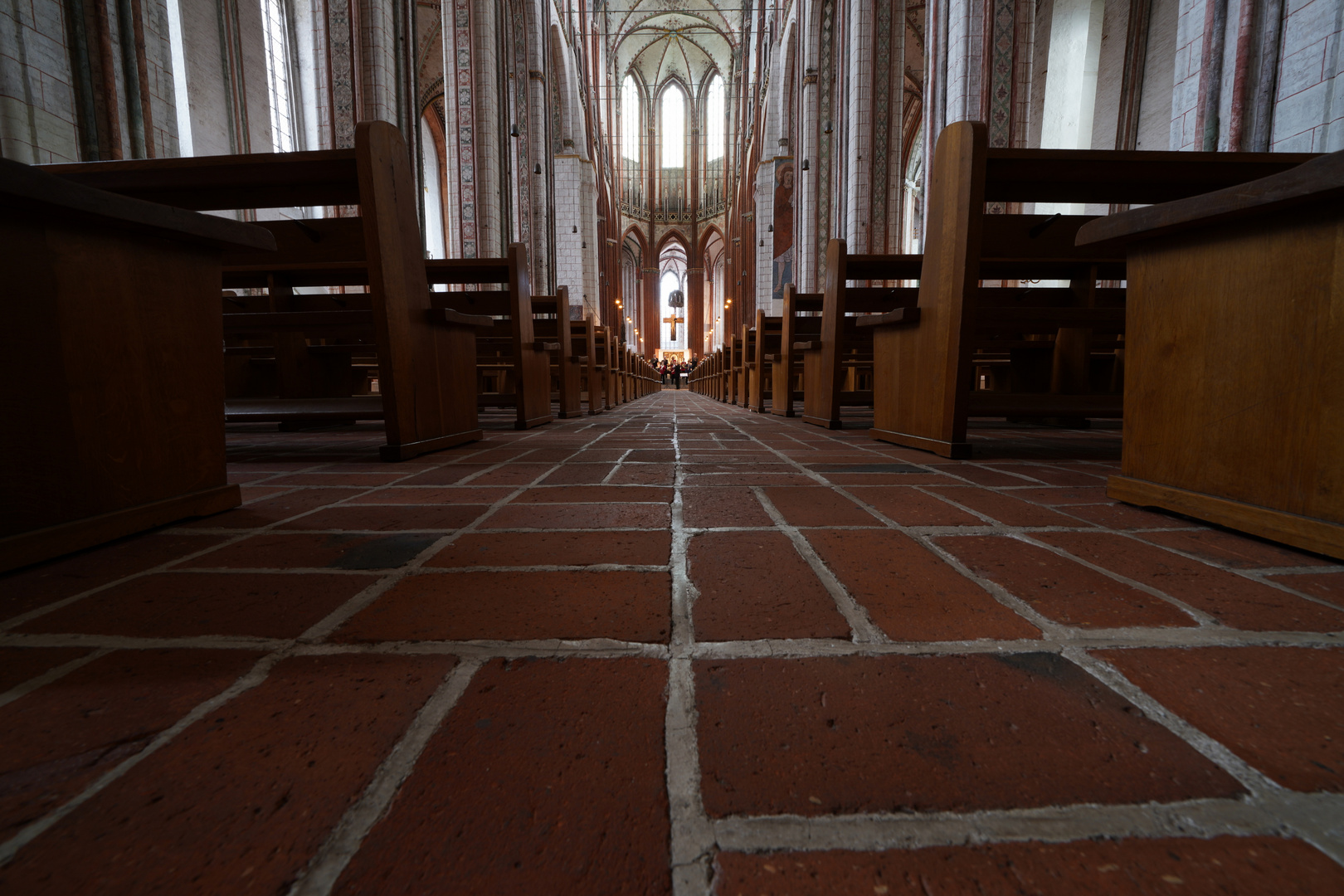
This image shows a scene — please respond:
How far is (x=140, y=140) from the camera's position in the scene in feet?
15.0

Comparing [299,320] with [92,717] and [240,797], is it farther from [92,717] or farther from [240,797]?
[240,797]

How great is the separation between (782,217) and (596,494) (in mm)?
15292

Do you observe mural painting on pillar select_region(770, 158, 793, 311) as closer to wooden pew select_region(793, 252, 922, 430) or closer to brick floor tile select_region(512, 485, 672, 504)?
wooden pew select_region(793, 252, 922, 430)

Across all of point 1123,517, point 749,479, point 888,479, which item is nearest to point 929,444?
point 888,479

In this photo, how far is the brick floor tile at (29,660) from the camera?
736mm

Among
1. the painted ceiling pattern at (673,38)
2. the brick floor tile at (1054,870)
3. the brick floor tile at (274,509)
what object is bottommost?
the brick floor tile at (1054,870)

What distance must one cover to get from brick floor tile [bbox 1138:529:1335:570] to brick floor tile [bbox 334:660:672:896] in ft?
3.84

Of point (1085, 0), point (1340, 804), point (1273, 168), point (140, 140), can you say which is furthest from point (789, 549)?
point (1085, 0)

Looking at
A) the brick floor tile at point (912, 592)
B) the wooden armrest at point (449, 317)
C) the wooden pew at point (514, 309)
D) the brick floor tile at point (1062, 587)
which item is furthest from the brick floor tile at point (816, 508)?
the wooden pew at point (514, 309)

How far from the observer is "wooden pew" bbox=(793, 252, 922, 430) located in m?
3.68

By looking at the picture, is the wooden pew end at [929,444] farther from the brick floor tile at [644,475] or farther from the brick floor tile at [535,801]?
the brick floor tile at [535,801]

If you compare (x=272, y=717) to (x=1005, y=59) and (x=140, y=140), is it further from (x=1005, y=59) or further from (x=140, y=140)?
(x=1005, y=59)

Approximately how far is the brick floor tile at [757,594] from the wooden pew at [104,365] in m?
1.28

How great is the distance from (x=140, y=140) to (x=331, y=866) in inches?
243
